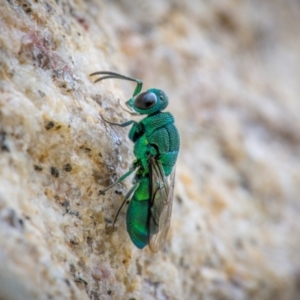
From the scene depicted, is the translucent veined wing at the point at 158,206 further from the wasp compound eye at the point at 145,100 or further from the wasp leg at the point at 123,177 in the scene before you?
the wasp compound eye at the point at 145,100

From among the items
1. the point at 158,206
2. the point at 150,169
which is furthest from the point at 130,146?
Result: the point at 158,206

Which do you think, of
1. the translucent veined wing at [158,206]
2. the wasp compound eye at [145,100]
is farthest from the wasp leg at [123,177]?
the wasp compound eye at [145,100]

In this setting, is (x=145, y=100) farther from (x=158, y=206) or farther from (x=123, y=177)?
(x=158, y=206)

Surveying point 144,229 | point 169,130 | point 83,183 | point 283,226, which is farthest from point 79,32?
point 283,226

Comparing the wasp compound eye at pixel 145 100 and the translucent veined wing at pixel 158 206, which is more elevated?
the wasp compound eye at pixel 145 100

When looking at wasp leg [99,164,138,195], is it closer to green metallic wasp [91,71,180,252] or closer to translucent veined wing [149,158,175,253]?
green metallic wasp [91,71,180,252]

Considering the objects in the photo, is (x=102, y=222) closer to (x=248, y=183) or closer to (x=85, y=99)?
(x=85, y=99)

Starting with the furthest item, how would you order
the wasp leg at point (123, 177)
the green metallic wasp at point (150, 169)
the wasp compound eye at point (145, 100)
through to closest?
the wasp compound eye at point (145, 100)
the green metallic wasp at point (150, 169)
the wasp leg at point (123, 177)
